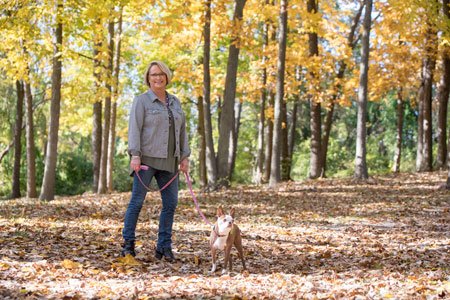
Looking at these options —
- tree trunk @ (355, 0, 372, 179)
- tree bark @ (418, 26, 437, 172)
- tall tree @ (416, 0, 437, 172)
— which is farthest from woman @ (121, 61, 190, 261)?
→ tree bark @ (418, 26, 437, 172)

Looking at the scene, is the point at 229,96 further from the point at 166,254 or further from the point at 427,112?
the point at 166,254

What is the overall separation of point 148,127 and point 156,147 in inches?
9.7

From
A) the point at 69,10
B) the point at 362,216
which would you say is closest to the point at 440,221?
the point at 362,216

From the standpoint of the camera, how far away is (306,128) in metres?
40.8

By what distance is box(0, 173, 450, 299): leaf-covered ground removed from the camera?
540 centimetres

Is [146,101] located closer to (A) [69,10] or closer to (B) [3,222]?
(B) [3,222]

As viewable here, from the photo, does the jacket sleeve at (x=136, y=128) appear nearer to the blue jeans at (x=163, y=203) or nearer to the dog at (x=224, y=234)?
the blue jeans at (x=163, y=203)

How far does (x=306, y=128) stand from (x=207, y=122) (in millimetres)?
24154

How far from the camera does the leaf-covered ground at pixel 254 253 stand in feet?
17.7

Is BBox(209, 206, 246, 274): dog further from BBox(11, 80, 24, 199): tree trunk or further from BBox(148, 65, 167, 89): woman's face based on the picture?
BBox(11, 80, 24, 199): tree trunk

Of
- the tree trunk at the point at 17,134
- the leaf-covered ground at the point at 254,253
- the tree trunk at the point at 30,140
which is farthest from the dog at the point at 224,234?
the tree trunk at the point at 17,134

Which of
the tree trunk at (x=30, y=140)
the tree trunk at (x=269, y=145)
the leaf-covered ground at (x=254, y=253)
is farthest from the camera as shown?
the tree trunk at (x=269, y=145)

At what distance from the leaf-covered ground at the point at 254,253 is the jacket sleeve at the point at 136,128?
4.08 feet

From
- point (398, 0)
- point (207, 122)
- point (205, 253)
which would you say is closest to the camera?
point (205, 253)
